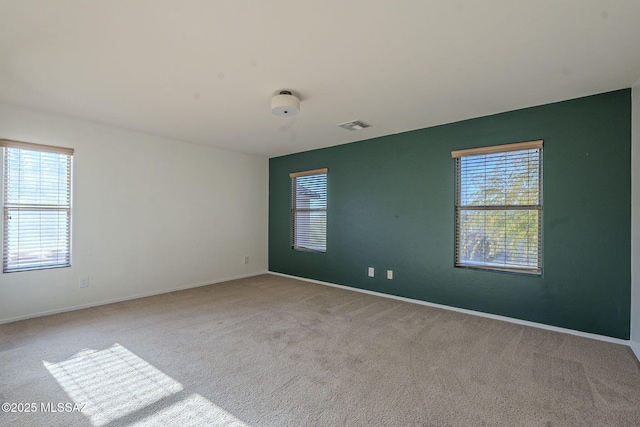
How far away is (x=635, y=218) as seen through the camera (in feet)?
8.81

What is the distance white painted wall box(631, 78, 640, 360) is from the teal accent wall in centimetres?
6

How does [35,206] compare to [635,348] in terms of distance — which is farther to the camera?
[35,206]

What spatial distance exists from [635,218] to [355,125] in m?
2.89

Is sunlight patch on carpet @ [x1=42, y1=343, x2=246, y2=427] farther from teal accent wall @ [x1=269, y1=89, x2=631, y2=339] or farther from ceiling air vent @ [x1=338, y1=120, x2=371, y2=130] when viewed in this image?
ceiling air vent @ [x1=338, y1=120, x2=371, y2=130]

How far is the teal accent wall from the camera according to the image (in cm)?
288

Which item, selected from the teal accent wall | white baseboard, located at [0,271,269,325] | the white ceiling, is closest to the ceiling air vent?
the white ceiling

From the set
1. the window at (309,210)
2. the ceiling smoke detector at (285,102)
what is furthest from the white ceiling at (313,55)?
the window at (309,210)

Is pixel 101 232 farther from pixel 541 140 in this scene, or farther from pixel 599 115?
pixel 599 115

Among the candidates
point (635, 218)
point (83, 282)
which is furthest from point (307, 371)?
point (83, 282)

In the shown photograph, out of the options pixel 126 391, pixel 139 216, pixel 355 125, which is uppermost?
pixel 355 125

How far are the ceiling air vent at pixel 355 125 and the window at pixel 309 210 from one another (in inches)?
47.5

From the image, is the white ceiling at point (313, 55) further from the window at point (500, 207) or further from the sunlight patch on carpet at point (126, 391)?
the sunlight patch on carpet at point (126, 391)

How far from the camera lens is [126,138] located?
4.18 meters

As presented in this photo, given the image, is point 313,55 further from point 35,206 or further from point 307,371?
point 35,206
